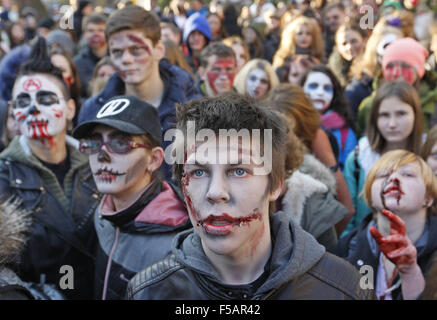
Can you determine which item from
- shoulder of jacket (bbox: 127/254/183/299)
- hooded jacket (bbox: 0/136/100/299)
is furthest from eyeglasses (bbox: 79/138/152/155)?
shoulder of jacket (bbox: 127/254/183/299)

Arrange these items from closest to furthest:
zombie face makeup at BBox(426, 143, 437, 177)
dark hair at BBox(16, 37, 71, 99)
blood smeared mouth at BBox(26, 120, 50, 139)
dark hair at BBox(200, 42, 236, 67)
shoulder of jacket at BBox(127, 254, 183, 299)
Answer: shoulder of jacket at BBox(127, 254, 183, 299) < blood smeared mouth at BBox(26, 120, 50, 139) < zombie face makeup at BBox(426, 143, 437, 177) < dark hair at BBox(16, 37, 71, 99) < dark hair at BBox(200, 42, 236, 67)

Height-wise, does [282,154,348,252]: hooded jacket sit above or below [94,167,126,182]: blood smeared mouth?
below

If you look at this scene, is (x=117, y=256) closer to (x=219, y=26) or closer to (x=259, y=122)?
(x=259, y=122)

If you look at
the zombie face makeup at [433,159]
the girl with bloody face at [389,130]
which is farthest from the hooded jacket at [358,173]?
the zombie face makeup at [433,159]

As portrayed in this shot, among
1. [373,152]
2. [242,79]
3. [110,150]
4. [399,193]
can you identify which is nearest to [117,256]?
[110,150]

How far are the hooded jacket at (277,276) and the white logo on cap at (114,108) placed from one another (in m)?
1.05

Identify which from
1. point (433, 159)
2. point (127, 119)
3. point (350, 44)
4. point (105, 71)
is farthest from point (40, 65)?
point (350, 44)

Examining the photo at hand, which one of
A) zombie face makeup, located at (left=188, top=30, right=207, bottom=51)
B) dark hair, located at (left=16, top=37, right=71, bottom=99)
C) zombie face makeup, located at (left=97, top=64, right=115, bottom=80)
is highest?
zombie face makeup, located at (left=188, top=30, right=207, bottom=51)

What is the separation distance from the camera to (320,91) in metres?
5.02

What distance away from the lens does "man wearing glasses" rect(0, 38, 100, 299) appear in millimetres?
3195

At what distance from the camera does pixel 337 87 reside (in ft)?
16.6

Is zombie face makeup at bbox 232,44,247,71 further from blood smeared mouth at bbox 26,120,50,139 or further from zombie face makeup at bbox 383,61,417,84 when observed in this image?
blood smeared mouth at bbox 26,120,50,139

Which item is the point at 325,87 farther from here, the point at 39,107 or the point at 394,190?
the point at 39,107

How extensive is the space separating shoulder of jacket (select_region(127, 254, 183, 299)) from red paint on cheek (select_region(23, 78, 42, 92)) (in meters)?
2.02
